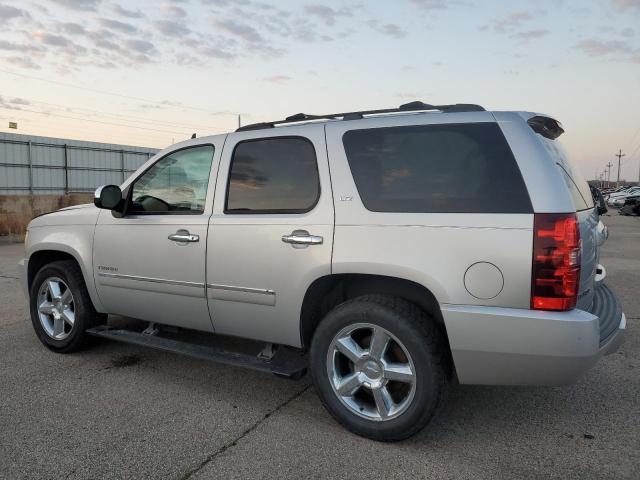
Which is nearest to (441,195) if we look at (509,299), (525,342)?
(509,299)

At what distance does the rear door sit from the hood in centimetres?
135

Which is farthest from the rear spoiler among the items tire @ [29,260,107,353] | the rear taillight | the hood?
tire @ [29,260,107,353]

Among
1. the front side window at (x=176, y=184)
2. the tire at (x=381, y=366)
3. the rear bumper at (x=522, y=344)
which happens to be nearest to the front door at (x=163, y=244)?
the front side window at (x=176, y=184)

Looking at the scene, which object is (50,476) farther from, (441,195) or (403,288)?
(441,195)

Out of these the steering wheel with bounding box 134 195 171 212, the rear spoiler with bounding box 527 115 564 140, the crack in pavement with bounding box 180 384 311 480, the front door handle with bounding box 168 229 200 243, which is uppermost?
the rear spoiler with bounding box 527 115 564 140

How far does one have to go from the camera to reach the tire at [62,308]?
452 cm

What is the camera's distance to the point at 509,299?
2.72 metres

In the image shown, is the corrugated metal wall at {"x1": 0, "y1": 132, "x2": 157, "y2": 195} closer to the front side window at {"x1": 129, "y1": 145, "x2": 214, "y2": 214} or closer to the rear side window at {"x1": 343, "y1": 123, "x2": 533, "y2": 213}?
the front side window at {"x1": 129, "y1": 145, "x2": 214, "y2": 214}

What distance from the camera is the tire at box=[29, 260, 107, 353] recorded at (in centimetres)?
452

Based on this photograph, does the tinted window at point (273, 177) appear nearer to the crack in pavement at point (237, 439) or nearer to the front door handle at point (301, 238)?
the front door handle at point (301, 238)

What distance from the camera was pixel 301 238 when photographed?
3293 millimetres

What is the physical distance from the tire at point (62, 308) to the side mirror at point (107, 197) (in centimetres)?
87

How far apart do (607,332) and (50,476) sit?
3075 millimetres

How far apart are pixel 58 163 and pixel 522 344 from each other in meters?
30.2
